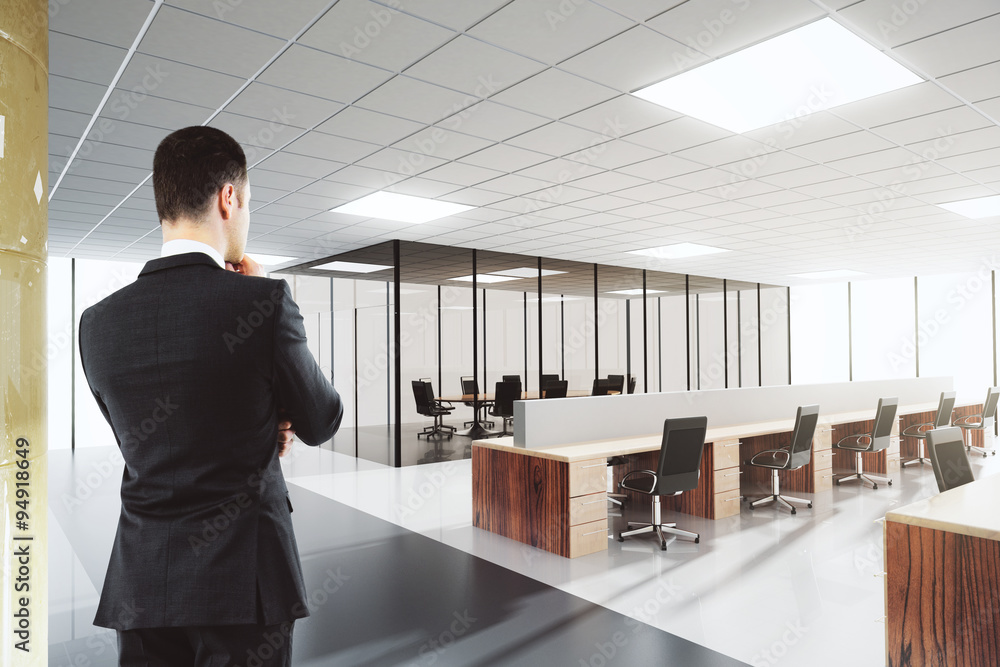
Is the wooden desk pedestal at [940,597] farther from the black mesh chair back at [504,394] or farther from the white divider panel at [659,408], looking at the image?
the black mesh chair back at [504,394]

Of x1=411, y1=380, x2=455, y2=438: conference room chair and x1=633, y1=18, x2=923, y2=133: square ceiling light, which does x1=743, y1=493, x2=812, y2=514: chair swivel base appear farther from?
x1=411, y1=380, x2=455, y2=438: conference room chair

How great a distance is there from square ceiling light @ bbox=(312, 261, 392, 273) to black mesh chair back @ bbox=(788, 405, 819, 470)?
5.06m

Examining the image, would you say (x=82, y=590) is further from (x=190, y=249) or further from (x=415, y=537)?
(x=190, y=249)

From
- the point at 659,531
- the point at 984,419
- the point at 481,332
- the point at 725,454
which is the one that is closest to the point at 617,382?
the point at 481,332

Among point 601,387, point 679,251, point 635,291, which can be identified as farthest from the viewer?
point 635,291

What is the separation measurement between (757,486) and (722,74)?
14.6ft

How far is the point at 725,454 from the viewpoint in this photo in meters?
5.22

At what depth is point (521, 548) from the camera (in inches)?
174

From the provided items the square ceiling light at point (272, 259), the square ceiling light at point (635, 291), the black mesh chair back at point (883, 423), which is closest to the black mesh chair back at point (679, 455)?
the black mesh chair back at point (883, 423)

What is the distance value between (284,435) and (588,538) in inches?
145

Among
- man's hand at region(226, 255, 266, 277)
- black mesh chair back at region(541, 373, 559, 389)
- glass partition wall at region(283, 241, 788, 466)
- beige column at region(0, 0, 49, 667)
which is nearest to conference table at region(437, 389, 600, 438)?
glass partition wall at region(283, 241, 788, 466)

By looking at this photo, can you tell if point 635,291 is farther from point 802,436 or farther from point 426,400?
point 802,436

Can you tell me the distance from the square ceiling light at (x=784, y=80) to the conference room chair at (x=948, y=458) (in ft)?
6.38

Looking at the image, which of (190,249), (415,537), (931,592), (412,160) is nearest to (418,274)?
(412,160)
